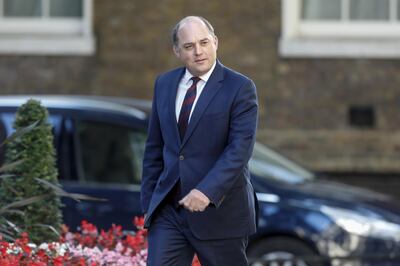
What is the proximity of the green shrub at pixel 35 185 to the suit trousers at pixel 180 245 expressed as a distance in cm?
118

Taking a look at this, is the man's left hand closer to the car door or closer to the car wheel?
the car door

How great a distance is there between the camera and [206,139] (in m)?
5.46

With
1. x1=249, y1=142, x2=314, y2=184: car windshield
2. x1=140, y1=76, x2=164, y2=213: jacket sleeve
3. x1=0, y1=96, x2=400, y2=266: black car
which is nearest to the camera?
x1=140, y1=76, x2=164, y2=213: jacket sleeve

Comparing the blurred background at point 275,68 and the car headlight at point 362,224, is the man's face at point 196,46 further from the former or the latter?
the blurred background at point 275,68

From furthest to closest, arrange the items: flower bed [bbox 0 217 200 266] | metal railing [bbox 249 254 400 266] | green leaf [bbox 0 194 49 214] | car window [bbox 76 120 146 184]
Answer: car window [bbox 76 120 146 184], metal railing [bbox 249 254 400 266], green leaf [bbox 0 194 49 214], flower bed [bbox 0 217 200 266]

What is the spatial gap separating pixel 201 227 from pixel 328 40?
28.5 ft

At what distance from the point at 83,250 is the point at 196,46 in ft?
4.72

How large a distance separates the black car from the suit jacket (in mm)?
3179

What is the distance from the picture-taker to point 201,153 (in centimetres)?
546

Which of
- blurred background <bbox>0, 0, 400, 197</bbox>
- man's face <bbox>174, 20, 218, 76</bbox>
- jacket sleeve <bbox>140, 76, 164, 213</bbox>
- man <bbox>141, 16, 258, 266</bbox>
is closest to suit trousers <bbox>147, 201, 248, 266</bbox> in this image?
man <bbox>141, 16, 258, 266</bbox>

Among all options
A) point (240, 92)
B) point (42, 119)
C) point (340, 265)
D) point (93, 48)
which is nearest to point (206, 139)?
point (240, 92)

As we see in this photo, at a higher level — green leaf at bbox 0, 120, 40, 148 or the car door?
green leaf at bbox 0, 120, 40, 148

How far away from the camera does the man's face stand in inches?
214

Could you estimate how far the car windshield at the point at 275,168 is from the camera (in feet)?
30.7
